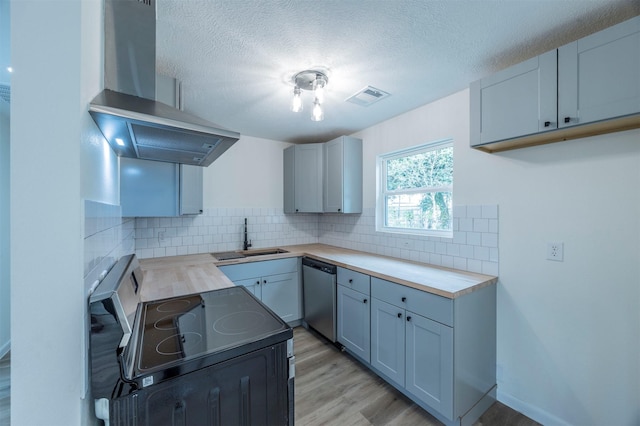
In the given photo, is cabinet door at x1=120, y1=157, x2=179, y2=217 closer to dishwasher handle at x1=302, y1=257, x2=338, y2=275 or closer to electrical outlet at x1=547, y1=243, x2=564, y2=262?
dishwasher handle at x1=302, y1=257, x2=338, y2=275

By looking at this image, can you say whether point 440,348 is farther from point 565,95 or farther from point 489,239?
point 565,95

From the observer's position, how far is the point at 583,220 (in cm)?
152

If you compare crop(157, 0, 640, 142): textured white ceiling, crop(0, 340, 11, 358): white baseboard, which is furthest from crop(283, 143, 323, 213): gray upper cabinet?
crop(0, 340, 11, 358): white baseboard

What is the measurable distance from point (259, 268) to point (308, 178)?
4.24ft

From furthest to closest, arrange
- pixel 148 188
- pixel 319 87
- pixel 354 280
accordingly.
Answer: pixel 354 280 < pixel 148 188 < pixel 319 87

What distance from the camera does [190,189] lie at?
2449 mm

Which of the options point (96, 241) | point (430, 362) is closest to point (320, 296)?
point (430, 362)

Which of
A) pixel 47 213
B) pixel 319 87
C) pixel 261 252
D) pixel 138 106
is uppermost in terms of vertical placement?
pixel 319 87

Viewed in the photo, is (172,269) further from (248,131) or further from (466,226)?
(466,226)

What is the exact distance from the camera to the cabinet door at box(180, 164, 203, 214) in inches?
91.7

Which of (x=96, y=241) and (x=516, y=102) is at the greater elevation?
(x=516, y=102)

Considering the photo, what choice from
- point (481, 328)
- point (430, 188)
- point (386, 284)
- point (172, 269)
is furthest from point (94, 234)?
point (430, 188)

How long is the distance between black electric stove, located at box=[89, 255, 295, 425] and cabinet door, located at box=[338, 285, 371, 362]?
114 cm

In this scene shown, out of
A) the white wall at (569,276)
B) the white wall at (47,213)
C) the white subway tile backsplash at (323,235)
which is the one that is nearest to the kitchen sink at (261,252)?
the white subway tile backsplash at (323,235)
